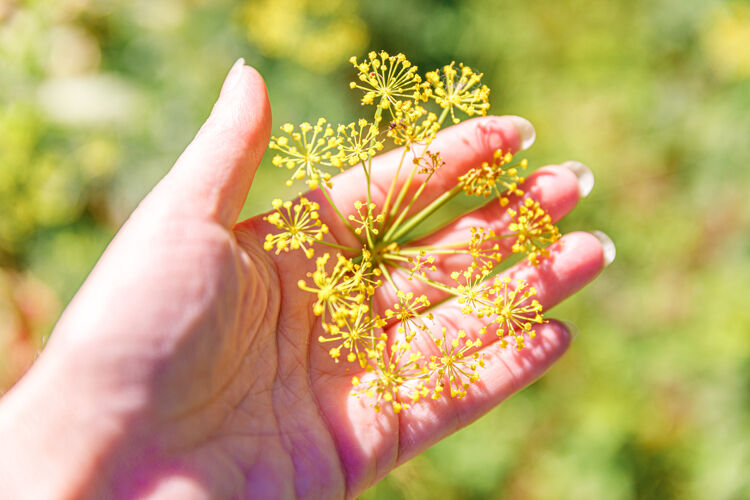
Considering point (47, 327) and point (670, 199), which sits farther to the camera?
point (670, 199)

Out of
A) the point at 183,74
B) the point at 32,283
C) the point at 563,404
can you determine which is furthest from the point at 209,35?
the point at 563,404

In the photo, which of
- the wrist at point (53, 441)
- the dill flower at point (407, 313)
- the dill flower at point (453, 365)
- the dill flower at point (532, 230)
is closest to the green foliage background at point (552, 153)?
the dill flower at point (453, 365)

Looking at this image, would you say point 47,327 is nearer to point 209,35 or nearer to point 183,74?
point 183,74

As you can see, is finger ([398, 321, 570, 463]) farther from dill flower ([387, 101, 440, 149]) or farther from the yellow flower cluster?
dill flower ([387, 101, 440, 149])

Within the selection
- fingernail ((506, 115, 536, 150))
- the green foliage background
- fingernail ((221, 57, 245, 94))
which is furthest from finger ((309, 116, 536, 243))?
the green foliage background

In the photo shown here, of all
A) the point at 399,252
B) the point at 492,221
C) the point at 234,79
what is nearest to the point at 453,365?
the point at 399,252

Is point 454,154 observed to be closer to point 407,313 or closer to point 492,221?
point 492,221

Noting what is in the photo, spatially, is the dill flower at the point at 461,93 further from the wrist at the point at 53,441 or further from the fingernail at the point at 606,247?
the wrist at the point at 53,441
